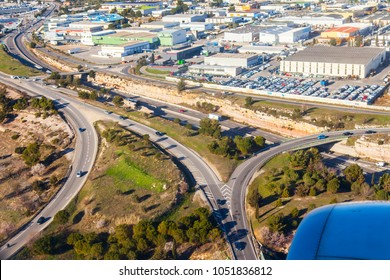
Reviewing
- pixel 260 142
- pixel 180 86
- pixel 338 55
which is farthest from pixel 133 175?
pixel 338 55

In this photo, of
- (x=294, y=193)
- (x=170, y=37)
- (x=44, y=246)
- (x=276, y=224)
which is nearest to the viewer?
(x=276, y=224)

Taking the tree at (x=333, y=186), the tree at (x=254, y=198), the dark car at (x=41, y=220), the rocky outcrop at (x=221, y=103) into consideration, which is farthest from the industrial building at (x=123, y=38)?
the tree at (x=333, y=186)

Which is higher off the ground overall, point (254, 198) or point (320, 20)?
point (320, 20)

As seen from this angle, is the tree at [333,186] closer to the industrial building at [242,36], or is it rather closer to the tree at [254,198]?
the tree at [254,198]

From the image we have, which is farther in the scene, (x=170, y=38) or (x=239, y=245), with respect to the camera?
(x=170, y=38)

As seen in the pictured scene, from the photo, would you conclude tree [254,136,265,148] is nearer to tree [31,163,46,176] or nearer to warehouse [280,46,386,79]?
tree [31,163,46,176]

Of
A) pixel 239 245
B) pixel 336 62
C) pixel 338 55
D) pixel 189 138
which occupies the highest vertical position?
pixel 338 55

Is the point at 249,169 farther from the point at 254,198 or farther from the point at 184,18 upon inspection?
the point at 184,18
